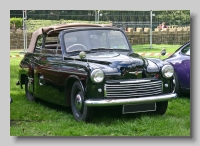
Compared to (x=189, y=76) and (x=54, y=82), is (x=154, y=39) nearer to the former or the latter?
(x=189, y=76)

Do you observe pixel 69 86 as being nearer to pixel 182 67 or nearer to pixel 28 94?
pixel 28 94

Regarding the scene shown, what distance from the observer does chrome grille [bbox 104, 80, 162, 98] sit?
24.9 ft

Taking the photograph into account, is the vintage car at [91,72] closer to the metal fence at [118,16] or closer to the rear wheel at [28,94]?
the rear wheel at [28,94]

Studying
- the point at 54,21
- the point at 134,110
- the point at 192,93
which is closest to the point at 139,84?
the point at 134,110

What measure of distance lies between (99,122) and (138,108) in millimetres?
557

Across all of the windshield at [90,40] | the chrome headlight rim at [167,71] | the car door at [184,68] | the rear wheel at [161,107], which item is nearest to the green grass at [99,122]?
the rear wheel at [161,107]

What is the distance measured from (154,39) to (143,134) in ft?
5.30

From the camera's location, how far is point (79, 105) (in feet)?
25.9

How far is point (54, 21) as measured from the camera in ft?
28.2

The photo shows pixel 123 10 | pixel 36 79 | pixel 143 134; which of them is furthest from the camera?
pixel 36 79

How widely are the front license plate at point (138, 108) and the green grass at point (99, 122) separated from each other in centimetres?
15

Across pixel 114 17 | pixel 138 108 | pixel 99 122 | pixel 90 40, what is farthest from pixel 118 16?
pixel 99 122

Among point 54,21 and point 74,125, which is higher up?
point 54,21

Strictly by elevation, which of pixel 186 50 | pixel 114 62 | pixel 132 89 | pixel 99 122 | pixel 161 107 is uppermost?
pixel 186 50
